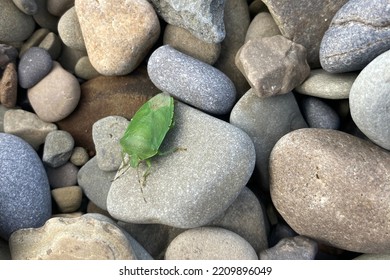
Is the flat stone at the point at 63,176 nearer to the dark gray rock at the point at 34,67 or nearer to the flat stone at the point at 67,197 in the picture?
the flat stone at the point at 67,197

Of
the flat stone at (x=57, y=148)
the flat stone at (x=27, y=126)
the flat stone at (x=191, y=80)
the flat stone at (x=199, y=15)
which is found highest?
the flat stone at (x=199, y=15)

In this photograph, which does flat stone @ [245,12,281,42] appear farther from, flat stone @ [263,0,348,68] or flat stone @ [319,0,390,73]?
flat stone @ [319,0,390,73]

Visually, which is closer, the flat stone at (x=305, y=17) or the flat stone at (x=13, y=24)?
the flat stone at (x=305, y=17)

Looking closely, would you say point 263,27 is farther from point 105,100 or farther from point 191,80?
point 105,100

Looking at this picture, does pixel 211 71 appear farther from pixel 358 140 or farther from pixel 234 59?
pixel 358 140

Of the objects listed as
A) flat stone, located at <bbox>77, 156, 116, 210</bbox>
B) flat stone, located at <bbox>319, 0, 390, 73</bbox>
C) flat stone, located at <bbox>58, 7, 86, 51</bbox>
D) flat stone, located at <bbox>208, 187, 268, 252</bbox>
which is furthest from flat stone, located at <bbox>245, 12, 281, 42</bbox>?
flat stone, located at <bbox>77, 156, 116, 210</bbox>

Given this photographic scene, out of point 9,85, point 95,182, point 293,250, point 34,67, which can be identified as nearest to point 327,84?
point 293,250

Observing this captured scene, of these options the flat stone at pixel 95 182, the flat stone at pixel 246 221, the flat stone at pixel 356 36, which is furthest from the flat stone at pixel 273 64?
the flat stone at pixel 95 182
